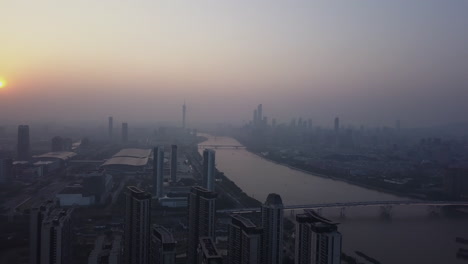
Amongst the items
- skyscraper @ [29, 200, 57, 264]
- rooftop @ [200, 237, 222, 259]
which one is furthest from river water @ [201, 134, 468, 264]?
skyscraper @ [29, 200, 57, 264]

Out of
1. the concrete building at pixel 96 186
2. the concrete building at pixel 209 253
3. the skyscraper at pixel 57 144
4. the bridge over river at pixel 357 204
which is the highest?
the skyscraper at pixel 57 144

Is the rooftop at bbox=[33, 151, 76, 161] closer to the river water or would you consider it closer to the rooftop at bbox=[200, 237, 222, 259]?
the river water

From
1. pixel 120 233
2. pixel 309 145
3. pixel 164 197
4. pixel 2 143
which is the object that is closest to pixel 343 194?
pixel 164 197

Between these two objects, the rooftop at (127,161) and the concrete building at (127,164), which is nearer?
the concrete building at (127,164)

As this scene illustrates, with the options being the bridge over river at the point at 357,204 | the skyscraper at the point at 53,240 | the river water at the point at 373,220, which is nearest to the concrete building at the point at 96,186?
the bridge over river at the point at 357,204

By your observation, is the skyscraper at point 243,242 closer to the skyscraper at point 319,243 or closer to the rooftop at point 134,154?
the skyscraper at point 319,243

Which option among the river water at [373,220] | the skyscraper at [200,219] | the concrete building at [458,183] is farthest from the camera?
the concrete building at [458,183]
